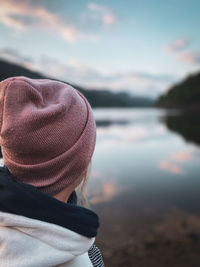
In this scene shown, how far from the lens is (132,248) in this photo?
4.38 metres

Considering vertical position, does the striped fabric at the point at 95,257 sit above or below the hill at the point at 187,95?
above

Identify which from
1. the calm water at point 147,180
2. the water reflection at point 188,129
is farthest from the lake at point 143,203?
the water reflection at point 188,129

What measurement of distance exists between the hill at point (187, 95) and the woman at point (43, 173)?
91.9m

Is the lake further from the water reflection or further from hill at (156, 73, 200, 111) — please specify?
hill at (156, 73, 200, 111)

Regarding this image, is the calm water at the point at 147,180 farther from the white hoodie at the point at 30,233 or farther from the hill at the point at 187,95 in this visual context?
the hill at the point at 187,95

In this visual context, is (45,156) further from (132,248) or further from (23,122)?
(132,248)

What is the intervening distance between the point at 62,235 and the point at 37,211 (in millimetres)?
136

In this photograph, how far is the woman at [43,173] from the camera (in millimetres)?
844

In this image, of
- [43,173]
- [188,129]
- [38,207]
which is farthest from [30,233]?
[188,129]

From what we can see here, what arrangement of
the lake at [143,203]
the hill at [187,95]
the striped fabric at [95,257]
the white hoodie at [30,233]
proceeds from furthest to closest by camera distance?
1. the hill at [187,95]
2. the lake at [143,203]
3. the striped fabric at [95,257]
4. the white hoodie at [30,233]

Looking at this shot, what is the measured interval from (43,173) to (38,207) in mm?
176

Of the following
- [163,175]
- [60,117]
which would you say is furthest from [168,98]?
[60,117]

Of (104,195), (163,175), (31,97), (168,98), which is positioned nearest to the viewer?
(31,97)

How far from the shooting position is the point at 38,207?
2.81 feet
